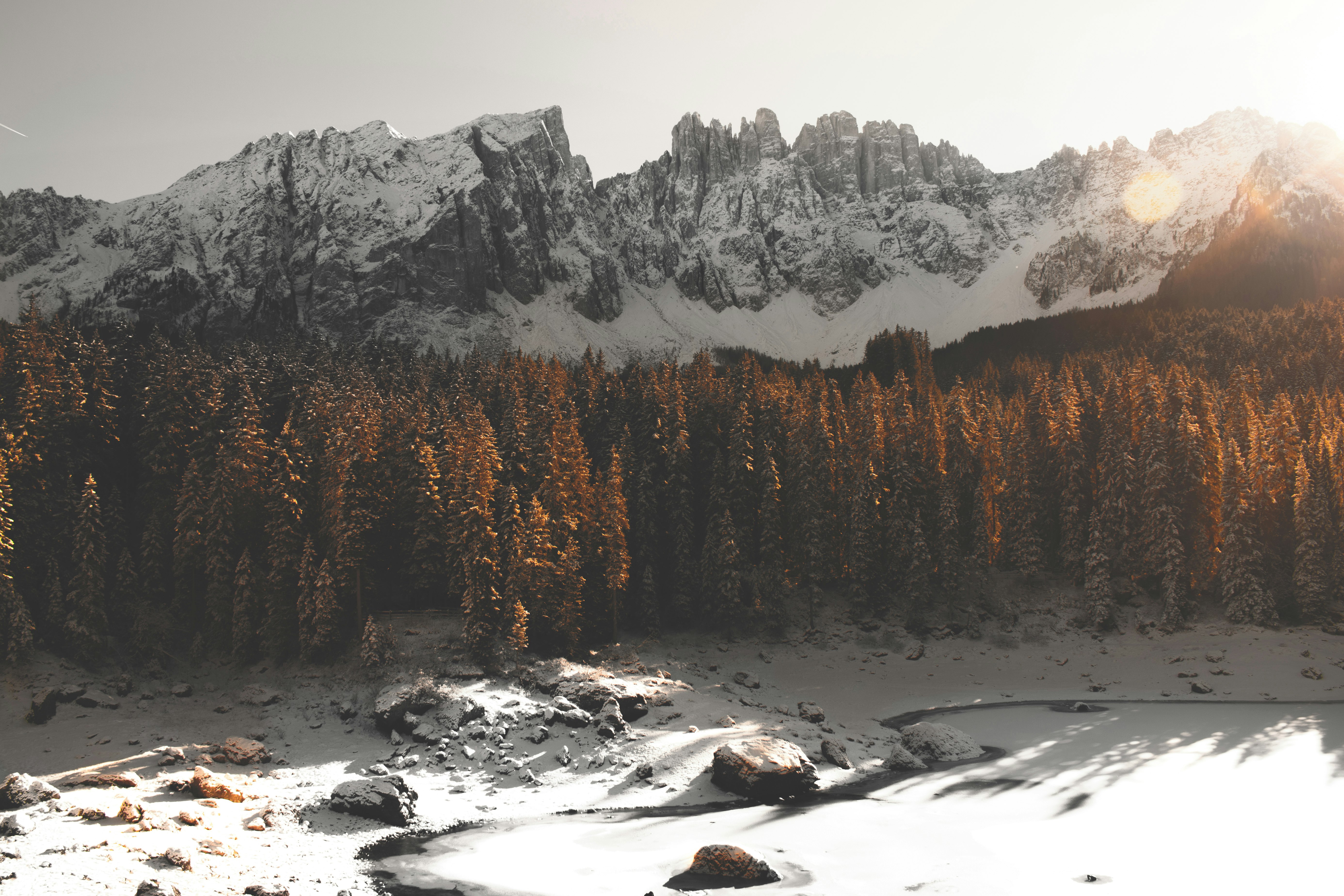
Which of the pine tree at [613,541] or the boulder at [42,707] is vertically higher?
the pine tree at [613,541]

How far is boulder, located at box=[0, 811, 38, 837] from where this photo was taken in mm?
19766

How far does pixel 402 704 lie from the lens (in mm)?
33312

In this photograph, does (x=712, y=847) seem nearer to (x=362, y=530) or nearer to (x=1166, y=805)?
(x=1166, y=805)

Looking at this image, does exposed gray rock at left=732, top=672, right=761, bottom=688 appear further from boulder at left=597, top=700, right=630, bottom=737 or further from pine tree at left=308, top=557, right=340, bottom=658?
pine tree at left=308, top=557, right=340, bottom=658

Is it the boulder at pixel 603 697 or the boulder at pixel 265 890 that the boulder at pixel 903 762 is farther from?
the boulder at pixel 265 890

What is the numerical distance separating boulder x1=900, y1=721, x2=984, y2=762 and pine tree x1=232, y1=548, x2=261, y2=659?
113 ft

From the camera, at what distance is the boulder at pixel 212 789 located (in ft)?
82.2

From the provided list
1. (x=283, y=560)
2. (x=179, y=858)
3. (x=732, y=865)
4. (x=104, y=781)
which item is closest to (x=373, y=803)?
(x=179, y=858)

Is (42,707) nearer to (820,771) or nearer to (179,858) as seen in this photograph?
(179,858)

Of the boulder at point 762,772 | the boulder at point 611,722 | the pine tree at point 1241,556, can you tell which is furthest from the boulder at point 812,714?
the pine tree at point 1241,556

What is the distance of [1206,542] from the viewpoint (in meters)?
50.9

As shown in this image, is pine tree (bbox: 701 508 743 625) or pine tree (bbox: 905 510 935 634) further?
pine tree (bbox: 905 510 935 634)

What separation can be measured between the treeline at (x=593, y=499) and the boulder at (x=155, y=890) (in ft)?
66.5

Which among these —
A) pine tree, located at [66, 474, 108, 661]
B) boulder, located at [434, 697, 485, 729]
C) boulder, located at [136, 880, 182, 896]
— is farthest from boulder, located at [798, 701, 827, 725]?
pine tree, located at [66, 474, 108, 661]
